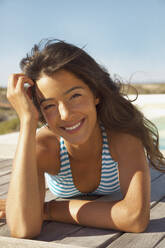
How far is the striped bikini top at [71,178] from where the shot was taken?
2.50m

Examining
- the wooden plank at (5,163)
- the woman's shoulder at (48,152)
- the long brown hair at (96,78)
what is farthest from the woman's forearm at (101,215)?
the wooden plank at (5,163)

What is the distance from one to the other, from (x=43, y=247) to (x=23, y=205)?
0.88 ft

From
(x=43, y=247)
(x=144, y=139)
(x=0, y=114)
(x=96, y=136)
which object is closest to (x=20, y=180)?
(x=43, y=247)

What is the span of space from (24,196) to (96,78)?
86 cm

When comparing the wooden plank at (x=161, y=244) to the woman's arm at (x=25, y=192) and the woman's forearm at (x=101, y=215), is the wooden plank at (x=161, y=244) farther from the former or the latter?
the woman's arm at (x=25, y=192)

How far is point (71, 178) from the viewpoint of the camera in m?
2.58

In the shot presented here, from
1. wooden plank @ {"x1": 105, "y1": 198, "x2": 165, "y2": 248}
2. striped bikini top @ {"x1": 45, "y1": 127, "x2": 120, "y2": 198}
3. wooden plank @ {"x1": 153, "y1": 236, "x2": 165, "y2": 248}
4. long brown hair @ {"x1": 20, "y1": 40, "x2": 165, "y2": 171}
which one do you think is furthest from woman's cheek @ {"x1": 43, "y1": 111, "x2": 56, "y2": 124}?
wooden plank @ {"x1": 153, "y1": 236, "x2": 165, "y2": 248}

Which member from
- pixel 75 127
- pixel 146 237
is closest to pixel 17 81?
pixel 75 127

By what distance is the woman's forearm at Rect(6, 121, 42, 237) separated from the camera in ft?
6.79

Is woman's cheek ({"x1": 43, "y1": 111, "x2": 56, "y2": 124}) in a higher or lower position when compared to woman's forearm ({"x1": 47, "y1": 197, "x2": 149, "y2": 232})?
higher

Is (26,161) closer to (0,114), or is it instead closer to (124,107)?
(124,107)

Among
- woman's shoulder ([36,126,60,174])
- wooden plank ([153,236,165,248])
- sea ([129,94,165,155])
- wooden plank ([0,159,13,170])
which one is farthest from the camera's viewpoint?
sea ([129,94,165,155])

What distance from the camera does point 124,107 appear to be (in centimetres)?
254

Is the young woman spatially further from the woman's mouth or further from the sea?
the sea
